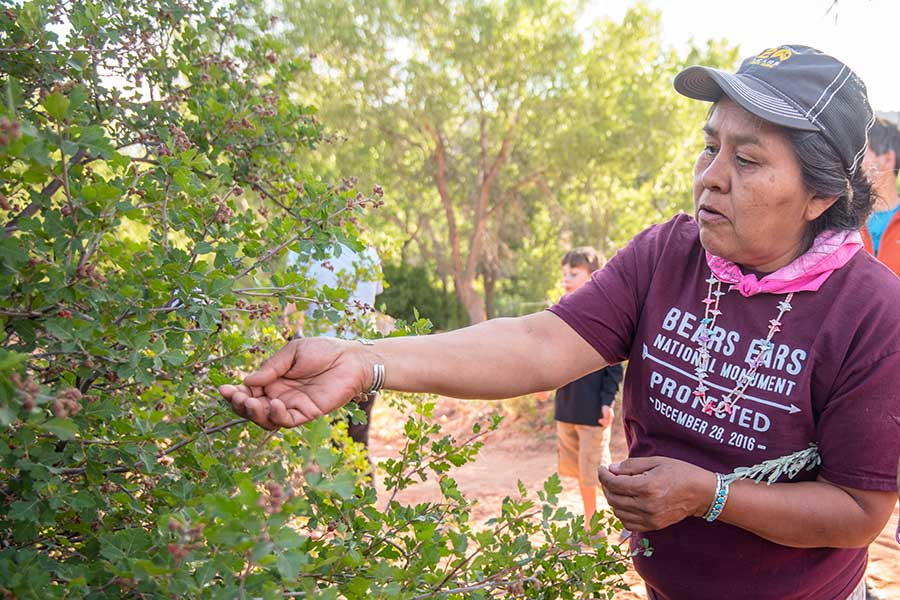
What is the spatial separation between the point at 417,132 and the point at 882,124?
47.8ft

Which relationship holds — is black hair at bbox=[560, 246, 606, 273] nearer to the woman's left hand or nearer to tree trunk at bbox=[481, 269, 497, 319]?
the woman's left hand

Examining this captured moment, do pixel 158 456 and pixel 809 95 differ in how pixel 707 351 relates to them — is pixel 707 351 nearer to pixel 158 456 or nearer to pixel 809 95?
pixel 809 95

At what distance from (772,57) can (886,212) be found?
6.89 ft

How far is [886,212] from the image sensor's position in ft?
11.4

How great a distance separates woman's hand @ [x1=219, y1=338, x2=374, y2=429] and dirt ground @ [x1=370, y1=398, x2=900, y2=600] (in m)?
4.13

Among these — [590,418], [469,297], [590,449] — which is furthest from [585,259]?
[469,297]

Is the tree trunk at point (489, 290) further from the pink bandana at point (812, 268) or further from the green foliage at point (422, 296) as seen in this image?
the pink bandana at point (812, 268)

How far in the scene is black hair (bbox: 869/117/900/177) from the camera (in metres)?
3.45

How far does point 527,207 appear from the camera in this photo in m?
21.1

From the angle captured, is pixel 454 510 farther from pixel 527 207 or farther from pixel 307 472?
pixel 527 207

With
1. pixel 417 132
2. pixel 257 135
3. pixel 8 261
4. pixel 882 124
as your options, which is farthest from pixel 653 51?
pixel 8 261

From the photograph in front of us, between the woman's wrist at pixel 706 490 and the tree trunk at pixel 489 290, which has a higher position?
the tree trunk at pixel 489 290

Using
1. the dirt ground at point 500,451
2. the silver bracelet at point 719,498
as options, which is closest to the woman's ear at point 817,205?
the silver bracelet at point 719,498

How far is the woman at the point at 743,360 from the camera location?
1579 mm
